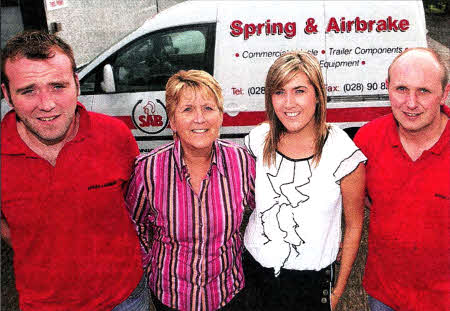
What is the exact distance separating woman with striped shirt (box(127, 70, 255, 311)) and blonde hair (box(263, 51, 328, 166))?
0.48 feet

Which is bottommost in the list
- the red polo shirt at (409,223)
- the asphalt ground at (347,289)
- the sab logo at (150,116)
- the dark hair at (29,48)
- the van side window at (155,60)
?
the asphalt ground at (347,289)

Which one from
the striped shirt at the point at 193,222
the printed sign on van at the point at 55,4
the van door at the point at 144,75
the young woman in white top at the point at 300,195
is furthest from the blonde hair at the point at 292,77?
the printed sign on van at the point at 55,4

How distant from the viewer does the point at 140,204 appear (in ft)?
6.82

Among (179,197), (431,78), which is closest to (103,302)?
(179,197)

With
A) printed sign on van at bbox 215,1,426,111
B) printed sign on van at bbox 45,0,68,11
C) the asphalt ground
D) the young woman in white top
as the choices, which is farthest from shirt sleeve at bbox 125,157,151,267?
printed sign on van at bbox 45,0,68,11

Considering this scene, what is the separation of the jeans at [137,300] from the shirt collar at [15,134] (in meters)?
0.82

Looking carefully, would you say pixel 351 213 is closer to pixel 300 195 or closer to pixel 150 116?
pixel 300 195

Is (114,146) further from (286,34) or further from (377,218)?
(286,34)

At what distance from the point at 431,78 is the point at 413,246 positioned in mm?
754

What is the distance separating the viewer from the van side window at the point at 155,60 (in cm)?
434

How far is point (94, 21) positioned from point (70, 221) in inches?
270

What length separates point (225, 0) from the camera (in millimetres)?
4277

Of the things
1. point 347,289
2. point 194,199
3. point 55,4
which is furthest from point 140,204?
point 55,4

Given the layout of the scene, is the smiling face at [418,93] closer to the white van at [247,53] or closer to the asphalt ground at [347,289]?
the asphalt ground at [347,289]
